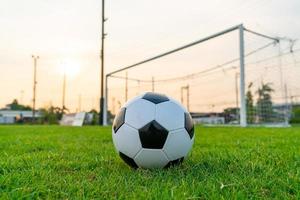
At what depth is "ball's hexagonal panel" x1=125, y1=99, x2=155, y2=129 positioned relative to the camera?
2508 millimetres

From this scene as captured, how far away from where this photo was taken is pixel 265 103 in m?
17.5

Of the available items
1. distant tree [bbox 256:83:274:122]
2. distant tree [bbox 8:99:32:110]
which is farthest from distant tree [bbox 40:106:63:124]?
distant tree [bbox 8:99:32:110]

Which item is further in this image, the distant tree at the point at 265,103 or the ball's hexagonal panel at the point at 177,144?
the distant tree at the point at 265,103

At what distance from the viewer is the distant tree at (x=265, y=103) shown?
54.6 feet

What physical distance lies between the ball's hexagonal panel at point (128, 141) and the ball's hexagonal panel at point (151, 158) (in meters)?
0.04

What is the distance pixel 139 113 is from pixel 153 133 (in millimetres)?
191

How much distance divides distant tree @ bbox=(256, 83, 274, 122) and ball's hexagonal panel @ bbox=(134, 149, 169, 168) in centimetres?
1482

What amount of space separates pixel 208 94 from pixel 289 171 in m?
25.2

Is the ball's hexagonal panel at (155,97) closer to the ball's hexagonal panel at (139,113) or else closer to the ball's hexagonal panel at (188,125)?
the ball's hexagonal panel at (139,113)

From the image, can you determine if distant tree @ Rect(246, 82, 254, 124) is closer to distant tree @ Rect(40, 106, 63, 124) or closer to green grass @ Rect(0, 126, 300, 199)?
green grass @ Rect(0, 126, 300, 199)

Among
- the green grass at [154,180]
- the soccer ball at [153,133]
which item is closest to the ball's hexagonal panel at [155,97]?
the soccer ball at [153,133]

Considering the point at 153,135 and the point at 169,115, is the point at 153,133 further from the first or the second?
the point at 169,115

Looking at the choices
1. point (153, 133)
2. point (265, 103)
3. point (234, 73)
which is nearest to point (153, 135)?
point (153, 133)

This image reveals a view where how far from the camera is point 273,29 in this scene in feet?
53.5
